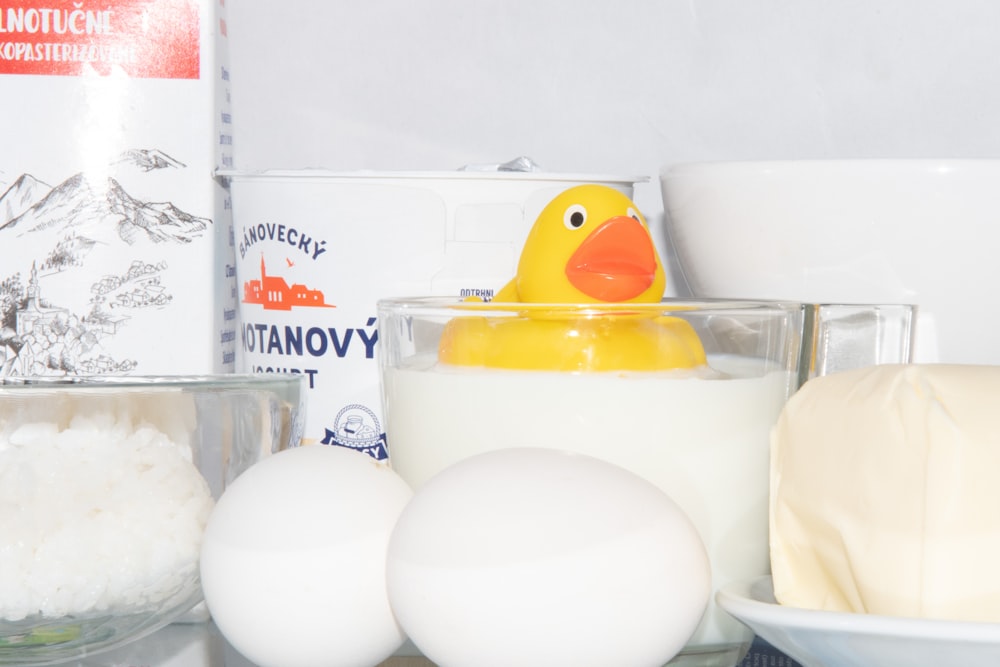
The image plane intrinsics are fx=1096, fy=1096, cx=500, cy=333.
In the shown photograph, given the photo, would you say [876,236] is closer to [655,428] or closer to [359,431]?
[655,428]

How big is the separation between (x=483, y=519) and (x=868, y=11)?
521 millimetres

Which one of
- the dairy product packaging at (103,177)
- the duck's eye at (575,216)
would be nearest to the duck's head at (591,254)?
the duck's eye at (575,216)

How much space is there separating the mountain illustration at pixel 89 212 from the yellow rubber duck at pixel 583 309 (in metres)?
0.25

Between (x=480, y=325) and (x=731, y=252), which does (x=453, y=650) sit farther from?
(x=731, y=252)

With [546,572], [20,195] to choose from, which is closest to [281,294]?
[20,195]

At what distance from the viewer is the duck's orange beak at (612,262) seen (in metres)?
0.46

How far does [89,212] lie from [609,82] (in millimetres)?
351

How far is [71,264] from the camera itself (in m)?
0.63

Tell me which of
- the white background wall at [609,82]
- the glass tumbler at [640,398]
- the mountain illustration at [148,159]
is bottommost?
the glass tumbler at [640,398]

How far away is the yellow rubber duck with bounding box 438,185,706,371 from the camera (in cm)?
44

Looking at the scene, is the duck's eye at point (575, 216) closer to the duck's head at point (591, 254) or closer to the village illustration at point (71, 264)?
the duck's head at point (591, 254)

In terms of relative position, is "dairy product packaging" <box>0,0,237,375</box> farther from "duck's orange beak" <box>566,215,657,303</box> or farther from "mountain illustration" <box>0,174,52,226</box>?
"duck's orange beak" <box>566,215,657,303</box>

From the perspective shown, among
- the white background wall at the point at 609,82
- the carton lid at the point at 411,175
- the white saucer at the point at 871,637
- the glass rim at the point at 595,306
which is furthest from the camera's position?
the white background wall at the point at 609,82

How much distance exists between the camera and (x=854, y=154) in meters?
0.74
